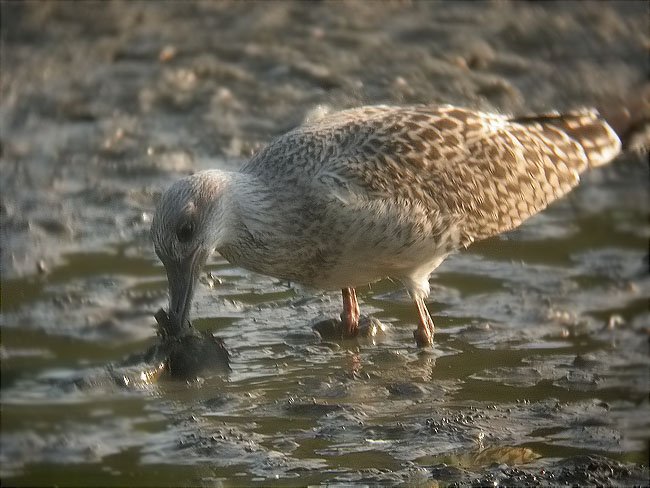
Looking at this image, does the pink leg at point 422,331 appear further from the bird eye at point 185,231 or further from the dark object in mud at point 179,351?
the bird eye at point 185,231

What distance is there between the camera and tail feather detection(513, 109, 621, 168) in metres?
9.26

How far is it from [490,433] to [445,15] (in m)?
8.10

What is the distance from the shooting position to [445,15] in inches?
550

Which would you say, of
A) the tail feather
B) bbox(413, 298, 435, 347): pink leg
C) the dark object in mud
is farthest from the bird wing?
the dark object in mud

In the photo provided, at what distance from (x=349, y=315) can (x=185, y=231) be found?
159 centimetres

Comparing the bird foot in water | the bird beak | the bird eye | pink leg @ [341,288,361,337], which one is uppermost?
the bird eye

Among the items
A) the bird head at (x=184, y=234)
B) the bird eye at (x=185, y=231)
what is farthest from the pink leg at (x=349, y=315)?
the bird eye at (x=185, y=231)

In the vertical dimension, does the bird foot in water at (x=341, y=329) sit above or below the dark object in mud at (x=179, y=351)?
below

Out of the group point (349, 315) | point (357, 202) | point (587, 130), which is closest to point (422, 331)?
point (349, 315)

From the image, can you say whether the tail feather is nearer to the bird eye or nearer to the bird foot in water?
the bird foot in water

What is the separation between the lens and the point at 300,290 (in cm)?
879

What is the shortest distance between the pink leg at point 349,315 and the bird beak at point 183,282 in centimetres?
137

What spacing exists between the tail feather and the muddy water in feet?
2.61

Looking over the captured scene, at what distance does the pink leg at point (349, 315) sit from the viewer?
836 cm
